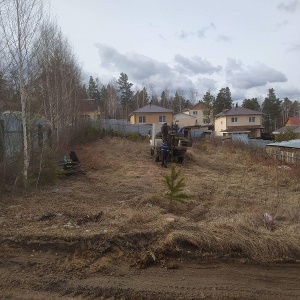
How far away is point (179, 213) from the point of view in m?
7.61

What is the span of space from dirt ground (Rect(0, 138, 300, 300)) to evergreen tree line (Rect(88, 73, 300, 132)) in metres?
59.6

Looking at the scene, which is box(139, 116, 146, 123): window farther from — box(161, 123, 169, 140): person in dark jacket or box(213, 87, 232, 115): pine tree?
box(161, 123, 169, 140): person in dark jacket

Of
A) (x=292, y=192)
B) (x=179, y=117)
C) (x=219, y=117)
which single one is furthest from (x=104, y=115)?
(x=292, y=192)

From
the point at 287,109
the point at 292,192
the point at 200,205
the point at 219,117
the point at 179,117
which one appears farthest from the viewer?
the point at 287,109

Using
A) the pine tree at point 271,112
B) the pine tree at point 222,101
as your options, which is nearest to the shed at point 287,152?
the pine tree at point 222,101

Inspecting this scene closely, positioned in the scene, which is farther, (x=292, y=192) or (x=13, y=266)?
(x=292, y=192)

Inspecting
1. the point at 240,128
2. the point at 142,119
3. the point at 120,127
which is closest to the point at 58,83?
the point at 120,127

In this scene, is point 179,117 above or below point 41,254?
above

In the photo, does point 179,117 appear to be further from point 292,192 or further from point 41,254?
point 41,254

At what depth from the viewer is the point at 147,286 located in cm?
404

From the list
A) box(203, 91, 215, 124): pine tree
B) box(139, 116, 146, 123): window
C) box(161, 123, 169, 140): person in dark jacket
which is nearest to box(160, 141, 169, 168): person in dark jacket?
box(161, 123, 169, 140): person in dark jacket

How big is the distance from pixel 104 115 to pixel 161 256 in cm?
6161

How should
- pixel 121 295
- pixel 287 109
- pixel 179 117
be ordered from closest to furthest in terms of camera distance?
pixel 121 295 < pixel 179 117 < pixel 287 109

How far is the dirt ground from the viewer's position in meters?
3.94
